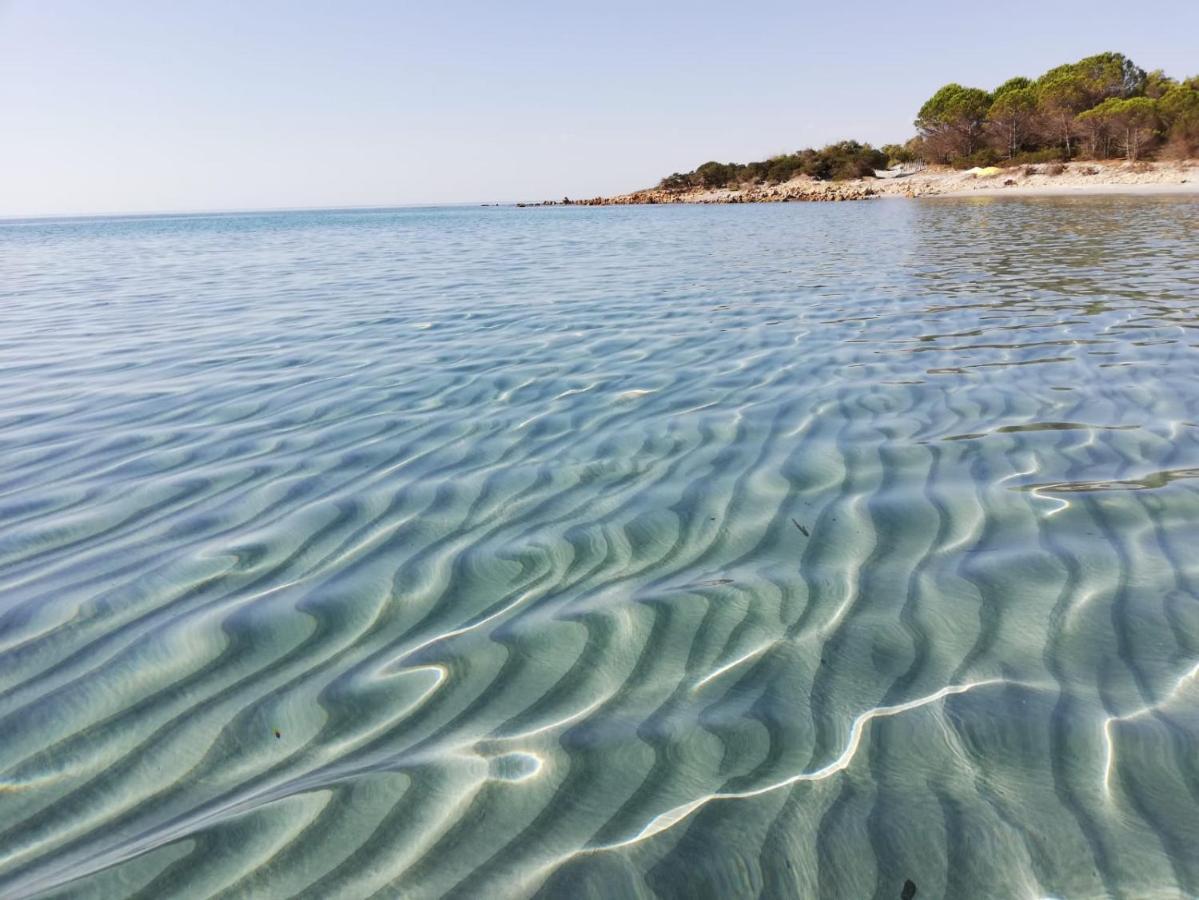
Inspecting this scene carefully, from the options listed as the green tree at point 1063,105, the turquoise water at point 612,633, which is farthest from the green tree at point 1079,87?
the turquoise water at point 612,633

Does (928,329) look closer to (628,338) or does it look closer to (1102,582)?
(628,338)

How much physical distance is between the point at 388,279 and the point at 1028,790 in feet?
39.3

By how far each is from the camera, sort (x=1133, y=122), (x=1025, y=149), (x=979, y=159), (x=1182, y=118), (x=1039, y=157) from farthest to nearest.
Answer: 1. (x=1025, y=149)
2. (x=979, y=159)
3. (x=1039, y=157)
4. (x=1133, y=122)
5. (x=1182, y=118)

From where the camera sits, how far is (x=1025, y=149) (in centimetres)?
5034

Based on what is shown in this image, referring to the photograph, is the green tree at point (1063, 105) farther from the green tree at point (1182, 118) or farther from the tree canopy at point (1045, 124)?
the green tree at point (1182, 118)

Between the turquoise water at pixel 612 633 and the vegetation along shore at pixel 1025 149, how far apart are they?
123 feet

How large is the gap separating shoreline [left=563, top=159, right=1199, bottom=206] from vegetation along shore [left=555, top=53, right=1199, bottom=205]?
3.1 inches

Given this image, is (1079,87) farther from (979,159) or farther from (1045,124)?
(979,159)

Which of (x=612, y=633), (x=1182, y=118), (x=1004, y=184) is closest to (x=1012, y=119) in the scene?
(x=1004, y=184)

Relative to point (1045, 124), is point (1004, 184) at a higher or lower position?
lower

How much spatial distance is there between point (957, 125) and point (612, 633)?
63.6 m

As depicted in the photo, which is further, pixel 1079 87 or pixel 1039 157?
pixel 1079 87

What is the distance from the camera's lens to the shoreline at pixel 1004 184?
32969 mm

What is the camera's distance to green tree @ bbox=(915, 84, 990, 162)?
5362cm
